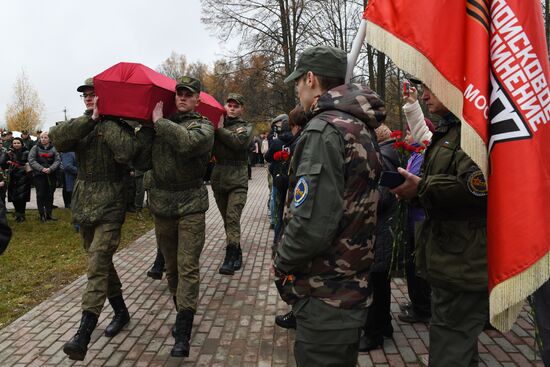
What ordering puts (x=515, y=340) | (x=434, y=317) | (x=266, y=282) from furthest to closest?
1. (x=266, y=282)
2. (x=515, y=340)
3. (x=434, y=317)

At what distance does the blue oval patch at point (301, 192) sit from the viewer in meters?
1.96

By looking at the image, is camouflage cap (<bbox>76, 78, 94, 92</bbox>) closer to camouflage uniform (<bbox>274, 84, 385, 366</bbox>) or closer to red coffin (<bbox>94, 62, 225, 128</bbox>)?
red coffin (<bbox>94, 62, 225, 128</bbox>)

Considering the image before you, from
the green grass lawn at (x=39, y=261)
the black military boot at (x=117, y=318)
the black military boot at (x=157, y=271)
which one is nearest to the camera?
the black military boot at (x=117, y=318)

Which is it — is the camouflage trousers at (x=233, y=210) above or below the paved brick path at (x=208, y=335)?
above

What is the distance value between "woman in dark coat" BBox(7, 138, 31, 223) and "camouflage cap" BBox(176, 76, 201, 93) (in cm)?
825

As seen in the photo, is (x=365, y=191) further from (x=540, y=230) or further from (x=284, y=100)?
(x=284, y=100)

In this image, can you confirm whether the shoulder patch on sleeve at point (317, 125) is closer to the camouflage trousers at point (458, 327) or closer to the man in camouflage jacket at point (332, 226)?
the man in camouflage jacket at point (332, 226)

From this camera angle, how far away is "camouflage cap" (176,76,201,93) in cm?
377

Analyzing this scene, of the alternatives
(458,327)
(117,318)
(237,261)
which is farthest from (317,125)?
(237,261)

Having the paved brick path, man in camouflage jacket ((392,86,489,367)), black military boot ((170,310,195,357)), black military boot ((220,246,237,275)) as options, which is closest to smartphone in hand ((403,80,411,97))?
man in camouflage jacket ((392,86,489,367))

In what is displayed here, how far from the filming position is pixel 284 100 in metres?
24.5

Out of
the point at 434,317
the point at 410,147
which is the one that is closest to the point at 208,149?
the point at 410,147

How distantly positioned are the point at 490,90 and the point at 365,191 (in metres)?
0.75

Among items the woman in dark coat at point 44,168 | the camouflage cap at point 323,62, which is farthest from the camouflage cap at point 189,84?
the woman in dark coat at point 44,168
